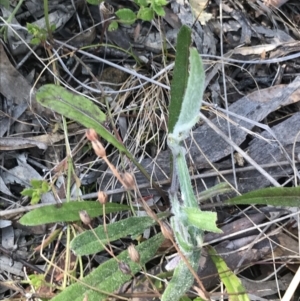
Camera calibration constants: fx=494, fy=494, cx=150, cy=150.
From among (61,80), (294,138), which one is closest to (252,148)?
(294,138)

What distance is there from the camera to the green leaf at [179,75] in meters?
1.08

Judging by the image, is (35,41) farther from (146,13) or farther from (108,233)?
(108,233)

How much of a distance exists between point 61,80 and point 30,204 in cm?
36

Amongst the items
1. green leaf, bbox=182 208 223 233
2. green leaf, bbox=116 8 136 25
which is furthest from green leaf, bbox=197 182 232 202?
green leaf, bbox=116 8 136 25

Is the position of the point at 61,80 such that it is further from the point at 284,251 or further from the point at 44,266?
the point at 284,251

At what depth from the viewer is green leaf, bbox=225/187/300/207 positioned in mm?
1104

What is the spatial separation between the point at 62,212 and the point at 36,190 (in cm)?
15

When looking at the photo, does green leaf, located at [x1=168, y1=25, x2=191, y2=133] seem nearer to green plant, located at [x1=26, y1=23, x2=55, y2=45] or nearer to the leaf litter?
the leaf litter

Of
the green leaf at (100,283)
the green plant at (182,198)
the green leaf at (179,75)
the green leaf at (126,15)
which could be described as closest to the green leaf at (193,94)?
the green plant at (182,198)

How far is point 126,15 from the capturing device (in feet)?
4.38

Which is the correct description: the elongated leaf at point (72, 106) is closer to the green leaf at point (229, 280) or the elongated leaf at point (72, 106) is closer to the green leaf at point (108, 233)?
the green leaf at point (108, 233)

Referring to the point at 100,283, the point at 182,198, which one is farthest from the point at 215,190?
the point at 100,283

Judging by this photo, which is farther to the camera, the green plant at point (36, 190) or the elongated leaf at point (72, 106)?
the green plant at point (36, 190)

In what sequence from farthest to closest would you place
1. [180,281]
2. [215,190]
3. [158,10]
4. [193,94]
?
1. [158,10]
2. [215,190]
3. [180,281]
4. [193,94]
